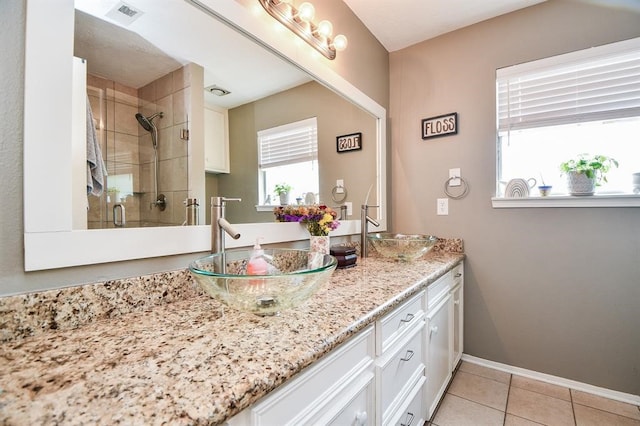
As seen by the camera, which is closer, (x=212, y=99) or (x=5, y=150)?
(x=5, y=150)

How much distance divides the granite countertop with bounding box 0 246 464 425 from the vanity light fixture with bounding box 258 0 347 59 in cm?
119

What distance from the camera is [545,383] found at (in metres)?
1.79

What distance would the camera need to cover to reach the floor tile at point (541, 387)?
1682 mm

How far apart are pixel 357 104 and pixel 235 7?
101 cm

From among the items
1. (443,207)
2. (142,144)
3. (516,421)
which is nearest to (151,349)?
(142,144)

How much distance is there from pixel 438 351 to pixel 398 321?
2.15 feet

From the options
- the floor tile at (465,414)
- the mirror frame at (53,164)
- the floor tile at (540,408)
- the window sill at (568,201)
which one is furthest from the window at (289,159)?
the floor tile at (540,408)

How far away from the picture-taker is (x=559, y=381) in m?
1.76

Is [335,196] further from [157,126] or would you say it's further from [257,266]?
[157,126]

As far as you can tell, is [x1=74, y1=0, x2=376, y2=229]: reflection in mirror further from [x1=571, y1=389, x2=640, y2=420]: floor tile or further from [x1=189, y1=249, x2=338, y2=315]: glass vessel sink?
[x1=571, y1=389, x2=640, y2=420]: floor tile

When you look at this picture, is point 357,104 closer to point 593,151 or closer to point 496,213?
point 496,213

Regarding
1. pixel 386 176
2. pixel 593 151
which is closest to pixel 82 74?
pixel 386 176

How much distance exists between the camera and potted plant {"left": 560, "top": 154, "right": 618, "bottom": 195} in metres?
1.65

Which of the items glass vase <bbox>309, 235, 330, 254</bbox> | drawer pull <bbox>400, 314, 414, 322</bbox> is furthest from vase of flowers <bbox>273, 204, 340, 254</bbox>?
drawer pull <bbox>400, 314, 414, 322</bbox>
